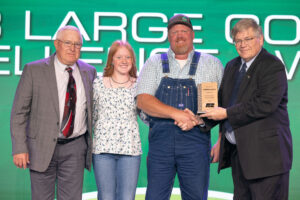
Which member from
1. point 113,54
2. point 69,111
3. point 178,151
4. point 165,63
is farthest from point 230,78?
point 69,111

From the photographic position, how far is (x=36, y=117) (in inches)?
128

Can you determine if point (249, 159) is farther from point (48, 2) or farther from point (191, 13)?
point (48, 2)

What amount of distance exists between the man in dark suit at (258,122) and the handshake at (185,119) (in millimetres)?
224

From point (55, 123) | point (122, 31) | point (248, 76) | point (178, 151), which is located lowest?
point (178, 151)

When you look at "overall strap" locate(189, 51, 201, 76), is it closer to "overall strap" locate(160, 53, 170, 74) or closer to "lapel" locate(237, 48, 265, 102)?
"overall strap" locate(160, 53, 170, 74)

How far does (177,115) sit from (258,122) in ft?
2.16

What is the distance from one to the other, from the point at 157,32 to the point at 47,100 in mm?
2057

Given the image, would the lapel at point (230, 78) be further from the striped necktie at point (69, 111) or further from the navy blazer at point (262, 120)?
the striped necktie at point (69, 111)

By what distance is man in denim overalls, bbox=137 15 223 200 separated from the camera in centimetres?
321

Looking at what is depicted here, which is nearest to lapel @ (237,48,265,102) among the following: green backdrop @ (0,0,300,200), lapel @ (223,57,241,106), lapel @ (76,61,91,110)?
lapel @ (223,57,241,106)

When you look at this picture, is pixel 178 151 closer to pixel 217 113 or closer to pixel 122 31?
pixel 217 113

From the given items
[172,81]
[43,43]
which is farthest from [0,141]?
[172,81]

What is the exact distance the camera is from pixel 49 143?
3.20 meters

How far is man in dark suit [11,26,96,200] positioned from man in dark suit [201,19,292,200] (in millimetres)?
1158
